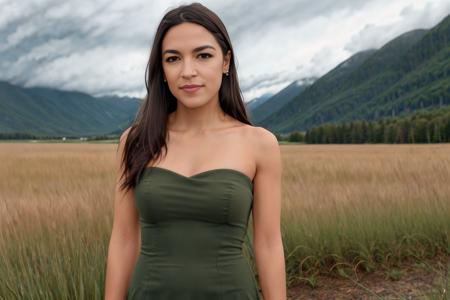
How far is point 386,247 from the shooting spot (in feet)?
17.1

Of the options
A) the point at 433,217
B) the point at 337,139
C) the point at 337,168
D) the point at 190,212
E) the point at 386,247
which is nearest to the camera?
the point at 190,212

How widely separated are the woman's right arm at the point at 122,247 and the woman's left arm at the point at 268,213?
1.64 feet

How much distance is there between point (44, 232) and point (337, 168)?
373 inches

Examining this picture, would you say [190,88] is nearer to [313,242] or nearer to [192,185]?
[192,185]

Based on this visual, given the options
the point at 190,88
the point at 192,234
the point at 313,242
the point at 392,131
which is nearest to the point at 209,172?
the point at 192,234

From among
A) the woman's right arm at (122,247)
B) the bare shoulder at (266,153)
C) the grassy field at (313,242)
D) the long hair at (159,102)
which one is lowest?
the grassy field at (313,242)

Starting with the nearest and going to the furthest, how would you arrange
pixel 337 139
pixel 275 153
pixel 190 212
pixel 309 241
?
pixel 190 212
pixel 275 153
pixel 309 241
pixel 337 139

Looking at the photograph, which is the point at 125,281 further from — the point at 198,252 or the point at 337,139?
the point at 337,139

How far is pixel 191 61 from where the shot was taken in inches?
73.5

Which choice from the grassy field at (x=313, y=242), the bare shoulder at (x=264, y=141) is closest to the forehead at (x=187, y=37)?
the bare shoulder at (x=264, y=141)

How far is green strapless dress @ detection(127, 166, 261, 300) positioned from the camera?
1.77m

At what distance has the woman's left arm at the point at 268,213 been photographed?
6.28ft

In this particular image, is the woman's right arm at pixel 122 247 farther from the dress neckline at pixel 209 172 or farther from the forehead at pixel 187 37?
the forehead at pixel 187 37

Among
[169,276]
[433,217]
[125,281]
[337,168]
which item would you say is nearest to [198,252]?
[169,276]
